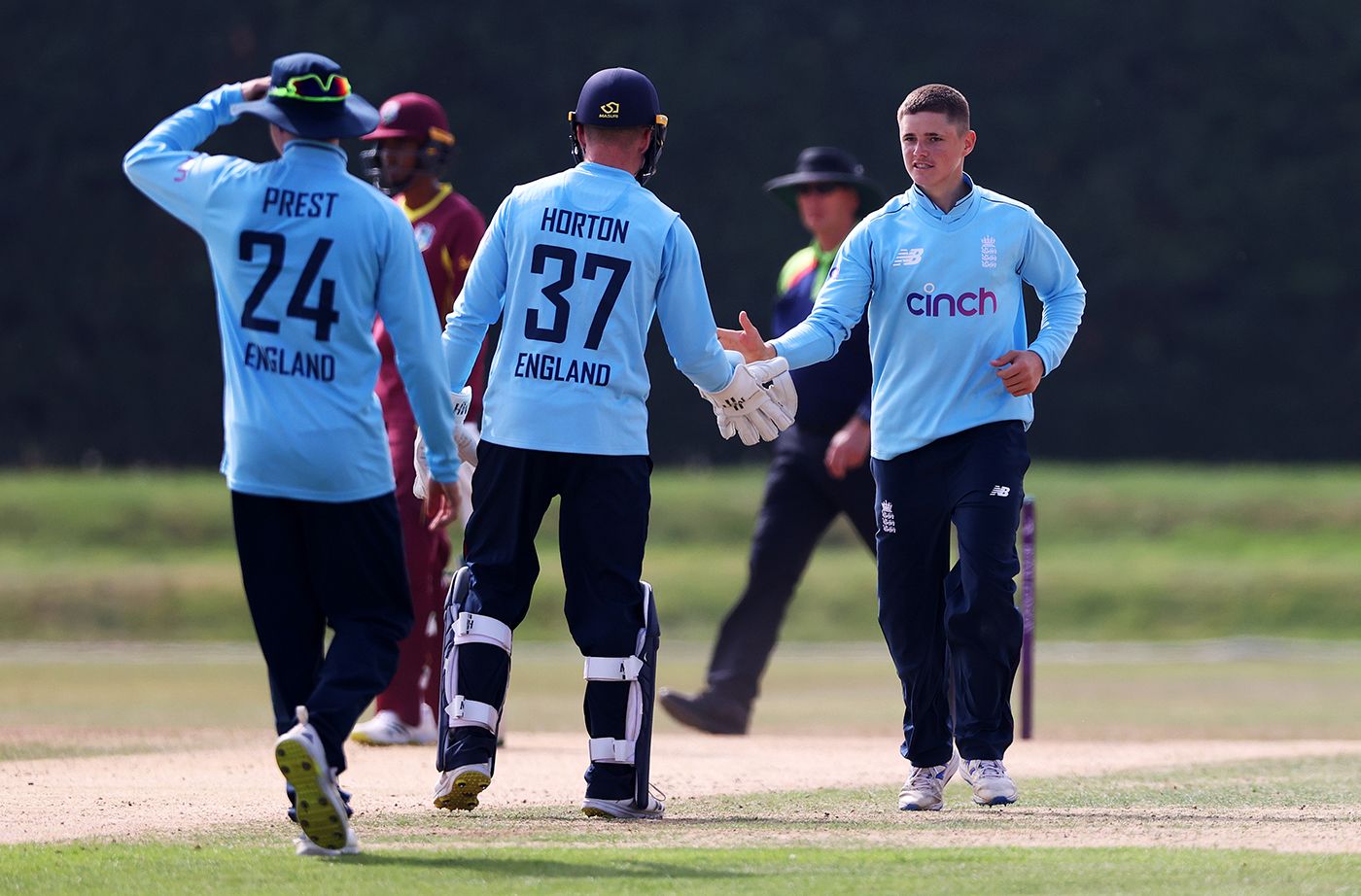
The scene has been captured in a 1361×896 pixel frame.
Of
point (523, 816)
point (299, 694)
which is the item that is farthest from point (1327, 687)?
point (299, 694)

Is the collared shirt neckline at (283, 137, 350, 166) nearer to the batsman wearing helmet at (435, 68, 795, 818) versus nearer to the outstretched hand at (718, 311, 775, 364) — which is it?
the batsman wearing helmet at (435, 68, 795, 818)

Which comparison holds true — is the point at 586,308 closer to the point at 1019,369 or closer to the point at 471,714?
the point at 471,714

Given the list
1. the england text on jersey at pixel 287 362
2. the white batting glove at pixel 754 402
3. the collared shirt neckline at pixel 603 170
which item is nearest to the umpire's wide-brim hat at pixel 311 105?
the england text on jersey at pixel 287 362

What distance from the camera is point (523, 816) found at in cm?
630

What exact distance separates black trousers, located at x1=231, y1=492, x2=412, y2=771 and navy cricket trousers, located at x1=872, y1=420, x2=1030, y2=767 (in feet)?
5.95

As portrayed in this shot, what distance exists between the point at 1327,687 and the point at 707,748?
6.08 m

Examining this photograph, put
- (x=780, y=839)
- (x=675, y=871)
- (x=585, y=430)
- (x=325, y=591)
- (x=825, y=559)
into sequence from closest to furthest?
(x=675, y=871), (x=325, y=591), (x=780, y=839), (x=585, y=430), (x=825, y=559)

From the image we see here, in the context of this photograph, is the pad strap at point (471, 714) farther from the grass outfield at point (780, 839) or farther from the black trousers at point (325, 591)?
the black trousers at point (325, 591)

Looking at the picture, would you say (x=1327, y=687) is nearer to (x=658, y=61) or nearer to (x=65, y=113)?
(x=658, y=61)

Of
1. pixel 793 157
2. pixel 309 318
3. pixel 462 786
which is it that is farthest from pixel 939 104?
pixel 793 157

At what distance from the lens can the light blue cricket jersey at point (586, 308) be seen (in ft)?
20.4

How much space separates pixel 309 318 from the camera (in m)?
5.46

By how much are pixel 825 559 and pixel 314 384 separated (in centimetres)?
1615

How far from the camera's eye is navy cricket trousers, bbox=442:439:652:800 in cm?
626
